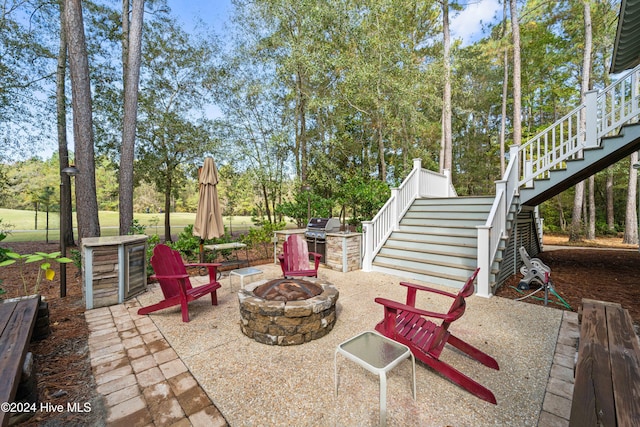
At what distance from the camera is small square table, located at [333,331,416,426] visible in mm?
1494

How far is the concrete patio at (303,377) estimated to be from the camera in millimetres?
1677

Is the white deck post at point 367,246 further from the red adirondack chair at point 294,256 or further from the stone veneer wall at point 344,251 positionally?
the red adirondack chair at point 294,256

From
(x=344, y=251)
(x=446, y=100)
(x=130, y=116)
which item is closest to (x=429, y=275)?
(x=344, y=251)

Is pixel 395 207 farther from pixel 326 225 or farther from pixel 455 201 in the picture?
pixel 326 225

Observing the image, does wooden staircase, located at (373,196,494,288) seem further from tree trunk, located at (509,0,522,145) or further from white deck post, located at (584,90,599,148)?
tree trunk, located at (509,0,522,145)

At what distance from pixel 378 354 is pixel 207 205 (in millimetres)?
4087

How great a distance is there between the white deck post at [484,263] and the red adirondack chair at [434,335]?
215cm

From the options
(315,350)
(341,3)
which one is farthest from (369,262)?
(341,3)

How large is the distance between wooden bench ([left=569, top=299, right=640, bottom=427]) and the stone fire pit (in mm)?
1911

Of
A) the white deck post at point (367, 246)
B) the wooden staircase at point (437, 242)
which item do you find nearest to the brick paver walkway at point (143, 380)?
the white deck post at point (367, 246)

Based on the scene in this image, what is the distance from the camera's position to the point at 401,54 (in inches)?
304

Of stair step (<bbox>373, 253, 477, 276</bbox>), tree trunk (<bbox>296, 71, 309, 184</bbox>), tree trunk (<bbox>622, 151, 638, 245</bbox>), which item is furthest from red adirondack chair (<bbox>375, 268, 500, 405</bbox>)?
tree trunk (<bbox>622, 151, 638, 245</bbox>)

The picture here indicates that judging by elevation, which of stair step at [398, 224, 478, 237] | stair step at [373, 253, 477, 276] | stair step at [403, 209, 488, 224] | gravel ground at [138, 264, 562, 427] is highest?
stair step at [403, 209, 488, 224]

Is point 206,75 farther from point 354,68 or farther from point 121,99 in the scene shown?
point 354,68
